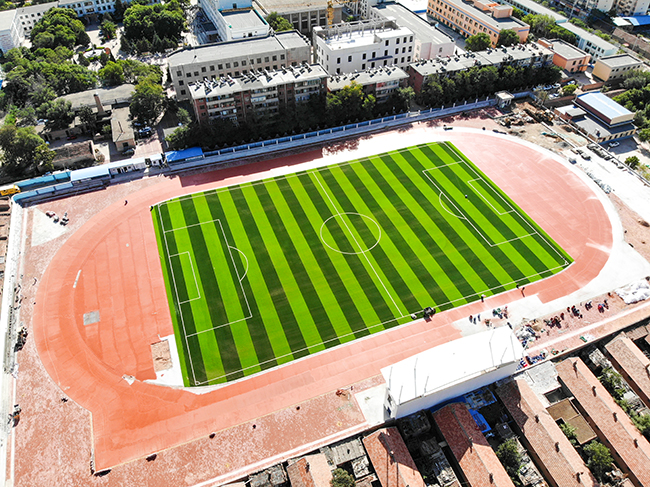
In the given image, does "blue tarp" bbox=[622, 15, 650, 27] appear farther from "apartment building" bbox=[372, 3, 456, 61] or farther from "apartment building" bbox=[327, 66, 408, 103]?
"apartment building" bbox=[327, 66, 408, 103]

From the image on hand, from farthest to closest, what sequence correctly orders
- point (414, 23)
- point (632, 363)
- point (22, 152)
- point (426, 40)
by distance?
point (414, 23)
point (426, 40)
point (22, 152)
point (632, 363)

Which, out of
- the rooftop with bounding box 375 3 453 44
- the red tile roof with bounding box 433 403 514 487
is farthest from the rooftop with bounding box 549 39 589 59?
the red tile roof with bounding box 433 403 514 487

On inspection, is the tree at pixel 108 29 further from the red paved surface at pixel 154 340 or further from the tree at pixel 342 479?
the tree at pixel 342 479

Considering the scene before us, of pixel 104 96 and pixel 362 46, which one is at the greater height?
pixel 362 46

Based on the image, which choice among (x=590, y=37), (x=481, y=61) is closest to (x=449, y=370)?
(x=481, y=61)

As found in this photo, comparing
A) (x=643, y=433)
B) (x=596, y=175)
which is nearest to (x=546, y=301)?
(x=643, y=433)

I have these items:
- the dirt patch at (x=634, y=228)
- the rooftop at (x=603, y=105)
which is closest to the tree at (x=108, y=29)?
the rooftop at (x=603, y=105)

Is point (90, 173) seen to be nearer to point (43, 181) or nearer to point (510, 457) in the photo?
point (43, 181)
